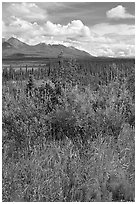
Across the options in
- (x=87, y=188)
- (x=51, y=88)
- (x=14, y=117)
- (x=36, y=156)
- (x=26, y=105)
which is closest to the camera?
(x=87, y=188)

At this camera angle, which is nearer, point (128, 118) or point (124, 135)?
point (124, 135)

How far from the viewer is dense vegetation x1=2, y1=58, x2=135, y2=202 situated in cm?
362

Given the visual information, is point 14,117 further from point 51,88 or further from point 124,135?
point 124,135

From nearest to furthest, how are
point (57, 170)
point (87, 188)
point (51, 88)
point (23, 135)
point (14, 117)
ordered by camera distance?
point (87, 188), point (57, 170), point (23, 135), point (14, 117), point (51, 88)

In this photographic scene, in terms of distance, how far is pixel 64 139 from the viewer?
473 cm

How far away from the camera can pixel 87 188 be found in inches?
143

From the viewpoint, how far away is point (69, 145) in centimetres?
423

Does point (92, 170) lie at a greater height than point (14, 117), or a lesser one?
lesser

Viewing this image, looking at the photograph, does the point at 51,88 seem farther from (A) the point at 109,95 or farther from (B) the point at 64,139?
(B) the point at 64,139

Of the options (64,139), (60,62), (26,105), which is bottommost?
(64,139)

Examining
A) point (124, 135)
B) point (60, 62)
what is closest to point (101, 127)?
point (124, 135)

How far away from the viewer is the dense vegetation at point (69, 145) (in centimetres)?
362

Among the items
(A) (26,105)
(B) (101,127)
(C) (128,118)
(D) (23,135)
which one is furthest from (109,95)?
(D) (23,135)

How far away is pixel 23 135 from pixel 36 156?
669 millimetres
